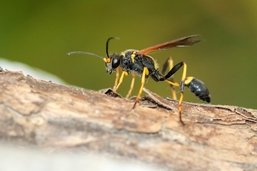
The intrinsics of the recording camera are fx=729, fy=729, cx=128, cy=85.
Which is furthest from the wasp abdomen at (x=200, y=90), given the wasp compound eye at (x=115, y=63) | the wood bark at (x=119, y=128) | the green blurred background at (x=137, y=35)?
the green blurred background at (x=137, y=35)

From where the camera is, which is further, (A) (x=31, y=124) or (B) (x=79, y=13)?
(B) (x=79, y=13)

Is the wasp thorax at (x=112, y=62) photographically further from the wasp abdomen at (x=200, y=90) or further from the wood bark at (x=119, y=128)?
the wood bark at (x=119, y=128)

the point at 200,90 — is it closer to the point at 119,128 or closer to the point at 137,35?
the point at 119,128

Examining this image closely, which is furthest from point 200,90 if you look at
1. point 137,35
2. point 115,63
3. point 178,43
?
point 137,35

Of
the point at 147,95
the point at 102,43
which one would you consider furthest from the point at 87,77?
the point at 147,95

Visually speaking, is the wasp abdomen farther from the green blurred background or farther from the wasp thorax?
the green blurred background

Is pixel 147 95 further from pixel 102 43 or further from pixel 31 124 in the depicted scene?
pixel 102 43

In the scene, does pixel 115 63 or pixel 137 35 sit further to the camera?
pixel 137 35
